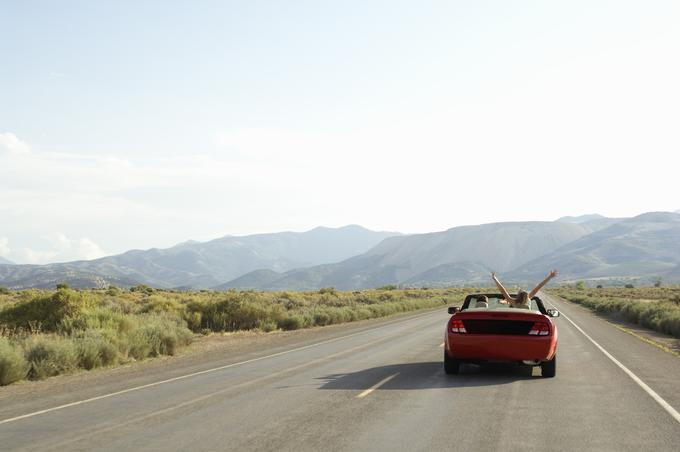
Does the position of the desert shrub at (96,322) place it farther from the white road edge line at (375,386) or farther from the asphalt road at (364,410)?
the white road edge line at (375,386)

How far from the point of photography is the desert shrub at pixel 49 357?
14.0 meters

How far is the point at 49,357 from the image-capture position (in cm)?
1450

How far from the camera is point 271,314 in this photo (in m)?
30.4

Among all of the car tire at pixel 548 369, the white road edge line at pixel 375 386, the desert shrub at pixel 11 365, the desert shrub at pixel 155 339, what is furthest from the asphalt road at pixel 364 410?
the desert shrub at pixel 155 339

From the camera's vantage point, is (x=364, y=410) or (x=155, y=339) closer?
(x=364, y=410)

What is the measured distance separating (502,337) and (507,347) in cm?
19

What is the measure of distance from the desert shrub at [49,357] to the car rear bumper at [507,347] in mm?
8902

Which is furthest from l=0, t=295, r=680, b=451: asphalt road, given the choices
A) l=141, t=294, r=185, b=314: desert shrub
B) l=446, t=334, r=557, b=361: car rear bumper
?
l=141, t=294, r=185, b=314: desert shrub

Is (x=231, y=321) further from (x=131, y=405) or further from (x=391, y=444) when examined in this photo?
(x=391, y=444)

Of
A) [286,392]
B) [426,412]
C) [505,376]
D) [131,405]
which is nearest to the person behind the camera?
[426,412]

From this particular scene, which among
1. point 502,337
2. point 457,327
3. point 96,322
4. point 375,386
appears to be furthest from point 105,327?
point 502,337

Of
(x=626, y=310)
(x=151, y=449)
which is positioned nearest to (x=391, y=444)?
(x=151, y=449)

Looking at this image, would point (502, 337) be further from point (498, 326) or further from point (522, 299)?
point (522, 299)

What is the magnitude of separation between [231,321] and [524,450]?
23.1m
